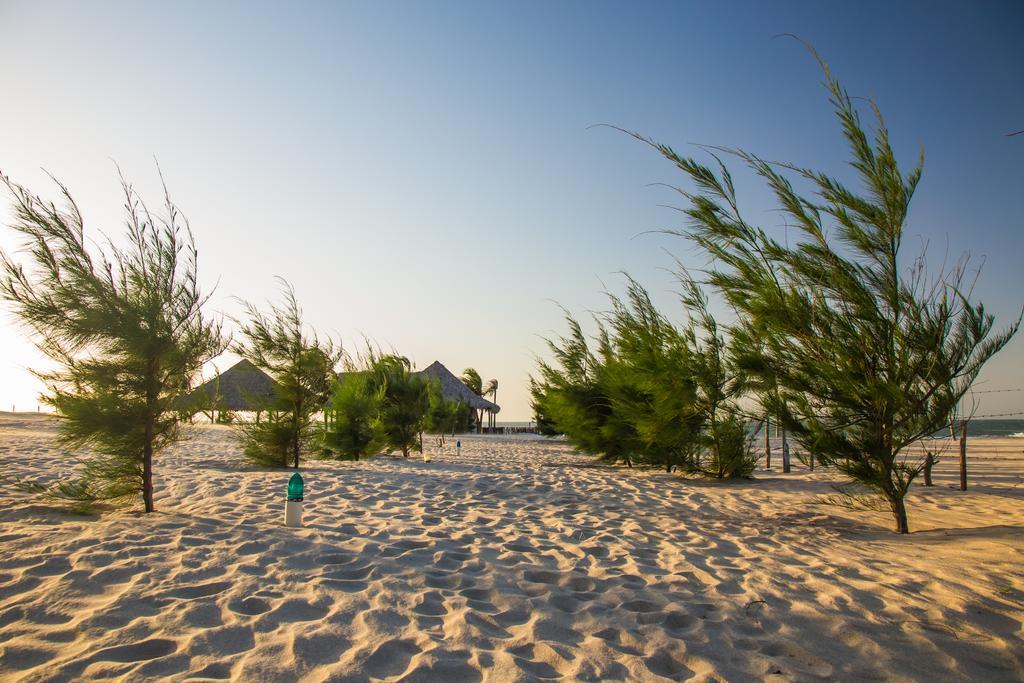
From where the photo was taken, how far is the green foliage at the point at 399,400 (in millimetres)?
15977

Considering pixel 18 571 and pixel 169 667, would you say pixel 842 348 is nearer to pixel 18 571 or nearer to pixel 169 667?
pixel 169 667

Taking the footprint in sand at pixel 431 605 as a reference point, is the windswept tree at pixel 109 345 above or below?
above

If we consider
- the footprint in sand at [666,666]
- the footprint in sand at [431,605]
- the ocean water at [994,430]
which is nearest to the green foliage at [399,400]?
the footprint in sand at [431,605]

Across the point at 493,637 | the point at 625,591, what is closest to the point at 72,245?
the point at 493,637

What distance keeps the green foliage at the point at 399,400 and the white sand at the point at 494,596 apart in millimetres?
9491

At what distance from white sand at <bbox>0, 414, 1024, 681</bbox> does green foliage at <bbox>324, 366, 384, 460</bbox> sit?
6.87 meters

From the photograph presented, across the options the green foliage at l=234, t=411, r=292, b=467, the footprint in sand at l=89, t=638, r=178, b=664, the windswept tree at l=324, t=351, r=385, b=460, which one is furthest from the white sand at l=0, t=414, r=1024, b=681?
the windswept tree at l=324, t=351, r=385, b=460

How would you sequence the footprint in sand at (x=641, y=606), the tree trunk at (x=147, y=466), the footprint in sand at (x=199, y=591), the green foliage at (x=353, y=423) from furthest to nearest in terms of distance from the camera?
the green foliage at (x=353, y=423), the tree trunk at (x=147, y=466), the footprint in sand at (x=641, y=606), the footprint in sand at (x=199, y=591)

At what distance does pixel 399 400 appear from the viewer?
16156mm

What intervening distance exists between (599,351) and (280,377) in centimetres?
778

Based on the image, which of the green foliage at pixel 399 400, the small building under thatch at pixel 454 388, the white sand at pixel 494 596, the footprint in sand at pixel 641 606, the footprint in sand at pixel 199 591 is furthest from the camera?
the small building under thatch at pixel 454 388

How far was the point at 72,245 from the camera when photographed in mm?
5176

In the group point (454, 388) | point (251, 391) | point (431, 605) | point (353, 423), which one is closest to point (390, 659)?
point (431, 605)

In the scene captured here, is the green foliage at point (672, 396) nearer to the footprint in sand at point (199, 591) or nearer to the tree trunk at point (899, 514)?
the tree trunk at point (899, 514)
